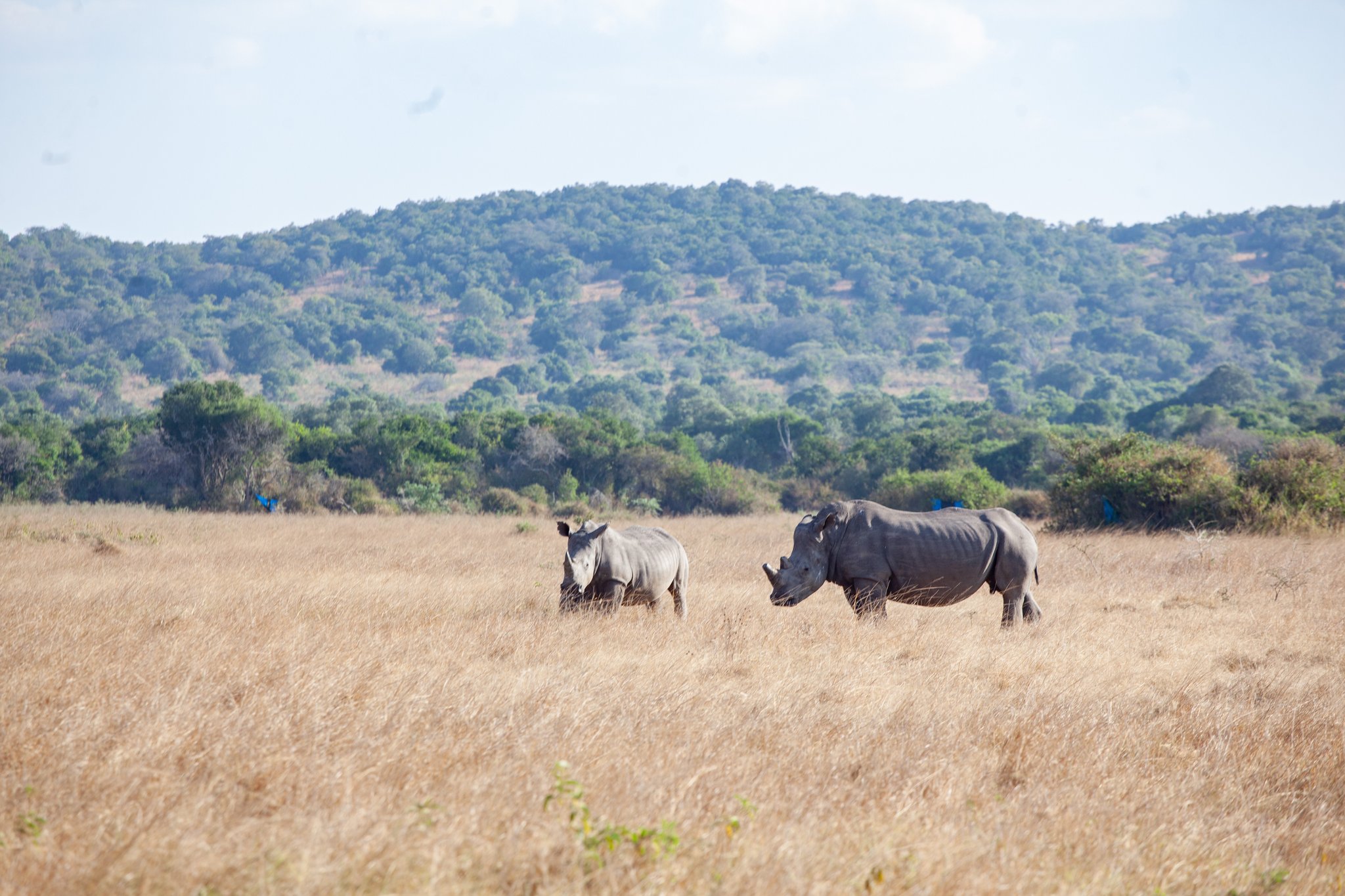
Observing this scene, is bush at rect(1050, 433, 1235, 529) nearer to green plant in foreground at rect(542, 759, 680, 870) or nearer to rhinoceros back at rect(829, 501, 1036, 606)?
rhinoceros back at rect(829, 501, 1036, 606)

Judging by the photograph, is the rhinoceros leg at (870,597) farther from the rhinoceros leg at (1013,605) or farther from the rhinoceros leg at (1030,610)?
the rhinoceros leg at (1030,610)

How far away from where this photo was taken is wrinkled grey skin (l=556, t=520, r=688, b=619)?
9805 mm

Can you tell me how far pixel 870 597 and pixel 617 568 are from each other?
7.76 ft

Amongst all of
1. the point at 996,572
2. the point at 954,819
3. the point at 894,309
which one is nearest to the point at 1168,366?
the point at 894,309

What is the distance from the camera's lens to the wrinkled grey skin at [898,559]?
997 centimetres

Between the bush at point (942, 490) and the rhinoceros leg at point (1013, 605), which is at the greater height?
the rhinoceros leg at point (1013, 605)

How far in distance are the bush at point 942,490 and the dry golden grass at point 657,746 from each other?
16.5 metres

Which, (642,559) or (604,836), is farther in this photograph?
(642,559)

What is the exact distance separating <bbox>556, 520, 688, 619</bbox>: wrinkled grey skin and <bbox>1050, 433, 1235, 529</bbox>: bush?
11.5 metres

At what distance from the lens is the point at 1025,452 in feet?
118

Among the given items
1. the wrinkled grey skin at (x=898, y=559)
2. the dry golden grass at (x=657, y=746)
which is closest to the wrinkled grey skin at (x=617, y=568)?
the dry golden grass at (x=657, y=746)

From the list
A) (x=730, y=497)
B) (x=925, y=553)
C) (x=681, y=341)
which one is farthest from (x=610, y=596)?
(x=681, y=341)

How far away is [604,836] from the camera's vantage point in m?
3.90

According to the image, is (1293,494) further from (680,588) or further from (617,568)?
(617,568)
